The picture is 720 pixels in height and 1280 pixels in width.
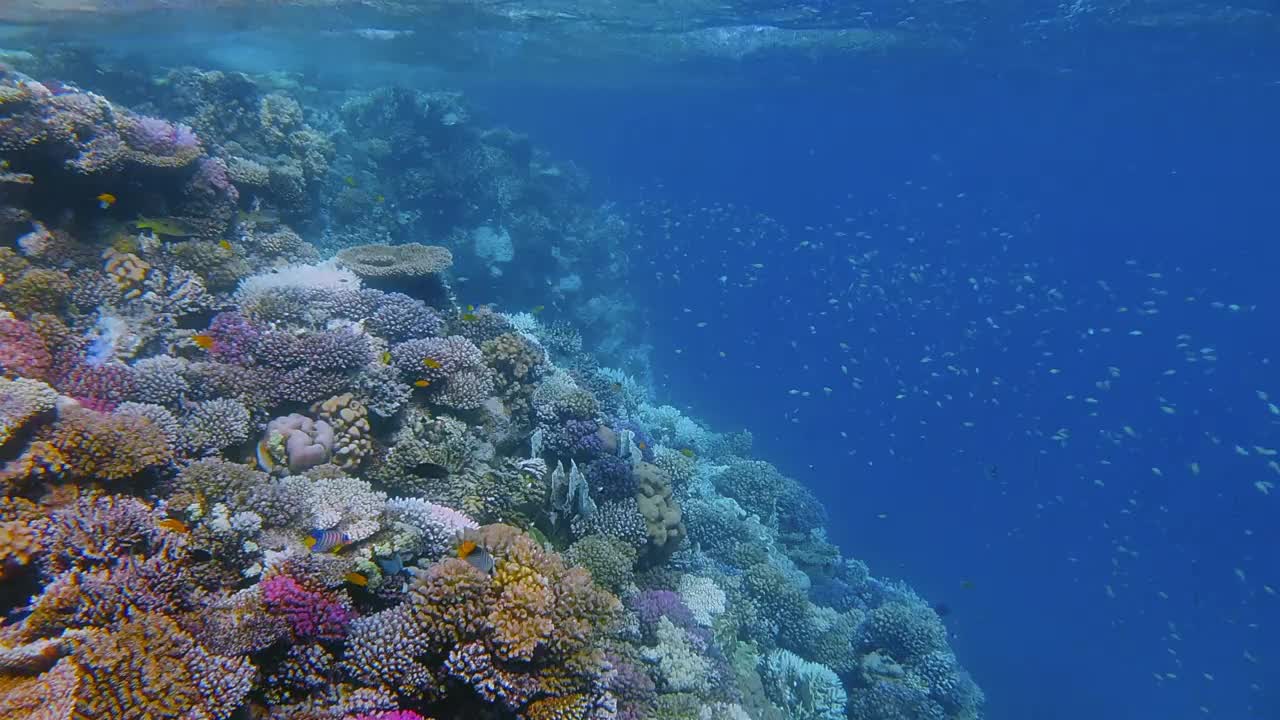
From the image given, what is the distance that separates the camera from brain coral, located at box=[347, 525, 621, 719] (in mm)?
3852

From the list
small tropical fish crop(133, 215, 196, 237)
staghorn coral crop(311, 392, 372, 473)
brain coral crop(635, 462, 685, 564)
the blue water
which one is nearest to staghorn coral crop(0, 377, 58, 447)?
staghorn coral crop(311, 392, 372, 473)

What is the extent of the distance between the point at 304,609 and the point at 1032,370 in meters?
35.3

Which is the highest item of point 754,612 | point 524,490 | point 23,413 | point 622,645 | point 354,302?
point 23,413

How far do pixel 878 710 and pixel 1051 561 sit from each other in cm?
4338

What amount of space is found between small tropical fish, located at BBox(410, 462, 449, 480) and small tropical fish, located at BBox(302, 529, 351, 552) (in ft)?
5.24

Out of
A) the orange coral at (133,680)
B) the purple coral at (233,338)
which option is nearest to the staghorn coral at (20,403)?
the purple coral at (233,338)

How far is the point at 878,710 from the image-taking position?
36.3 ft

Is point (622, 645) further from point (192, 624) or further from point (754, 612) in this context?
point (754, 612)

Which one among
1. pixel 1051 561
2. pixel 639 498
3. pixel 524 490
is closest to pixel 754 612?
pixel 639 498

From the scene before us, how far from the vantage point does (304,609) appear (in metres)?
3.98

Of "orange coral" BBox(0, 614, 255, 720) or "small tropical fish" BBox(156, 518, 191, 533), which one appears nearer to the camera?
"orange coral" BBox(0, 614, 255, 720)

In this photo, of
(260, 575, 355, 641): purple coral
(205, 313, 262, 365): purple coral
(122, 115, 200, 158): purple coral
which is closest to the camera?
(260, 575, 355, 641): purple coral

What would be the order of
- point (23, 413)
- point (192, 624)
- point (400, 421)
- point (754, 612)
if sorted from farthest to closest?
point (754, 612), point (400, 421), point (23, 413), point (192, 624)

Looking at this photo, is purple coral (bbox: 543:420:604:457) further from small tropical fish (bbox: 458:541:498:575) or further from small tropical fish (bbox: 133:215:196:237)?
small tropical fish (bbox: 133:215:196:237)
